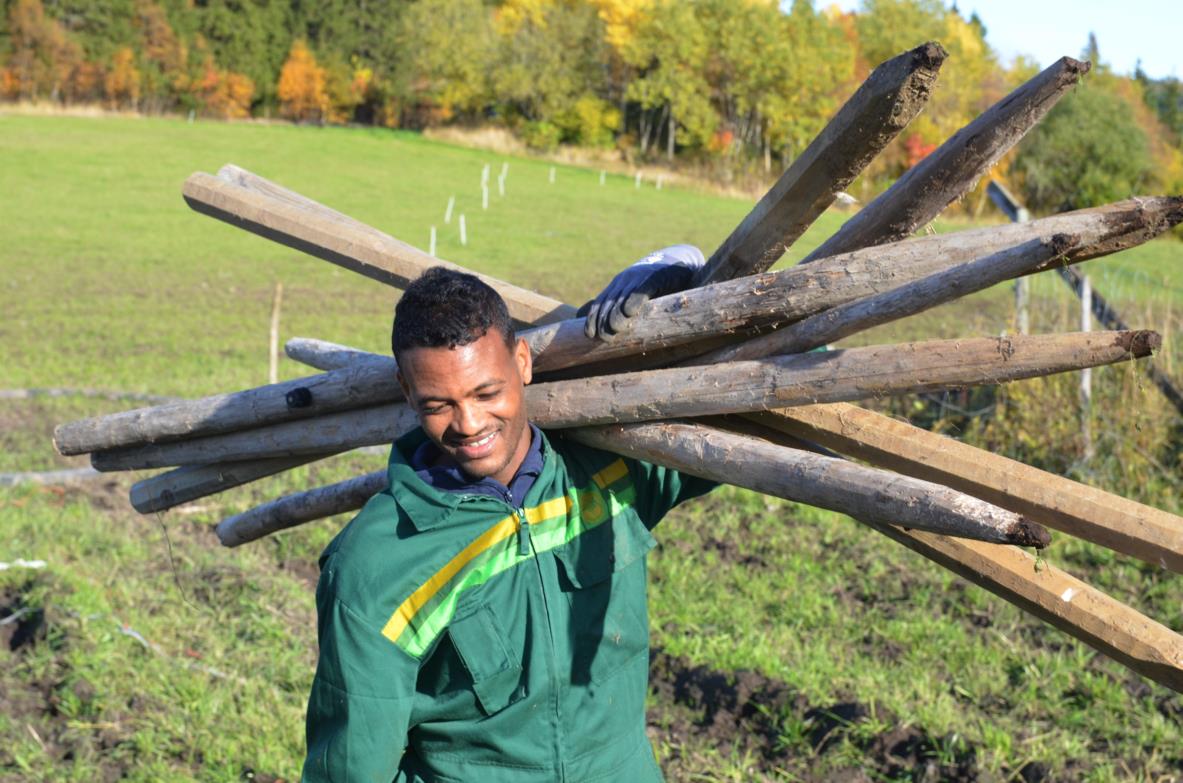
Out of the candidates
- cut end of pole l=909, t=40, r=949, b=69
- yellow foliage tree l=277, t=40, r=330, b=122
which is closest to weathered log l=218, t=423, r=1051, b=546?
cut end of pole l=909, t=40, r=949, b=69

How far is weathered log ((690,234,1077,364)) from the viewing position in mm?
1633

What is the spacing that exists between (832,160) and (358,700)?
1.23 meters

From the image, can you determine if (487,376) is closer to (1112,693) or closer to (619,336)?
(619,336)

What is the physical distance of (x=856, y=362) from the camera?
6.31 feet

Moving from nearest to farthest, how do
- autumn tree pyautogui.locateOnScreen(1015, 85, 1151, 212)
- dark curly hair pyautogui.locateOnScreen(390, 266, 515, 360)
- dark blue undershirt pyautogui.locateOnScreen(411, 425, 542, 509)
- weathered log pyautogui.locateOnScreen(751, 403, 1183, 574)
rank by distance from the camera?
1. weathered log pyautogui.locateOnScreen(751, 403, 1183, 574)
2. dark curly hair pyautogui.locateOnScreen(390, 266, 515, 360)
3. dark blue undershirt pyautogui.locateOnScreen(411, 425, 542, 509)
4. autumn tree pyautogui.locateOnScreen(1015, 85, 1151, 212)

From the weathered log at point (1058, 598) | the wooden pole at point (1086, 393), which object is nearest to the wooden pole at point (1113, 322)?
the wooden pole at point (1086, 393)

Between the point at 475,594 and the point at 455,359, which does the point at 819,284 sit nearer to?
the point at 455,359

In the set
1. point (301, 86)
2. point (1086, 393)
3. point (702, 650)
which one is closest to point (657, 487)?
point (702, 650)

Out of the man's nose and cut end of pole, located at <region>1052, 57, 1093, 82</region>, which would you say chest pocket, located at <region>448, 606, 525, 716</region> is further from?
cut end of pole, located at <region>1052, 57, 1093, 82</region>

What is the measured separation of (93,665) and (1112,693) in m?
4.37

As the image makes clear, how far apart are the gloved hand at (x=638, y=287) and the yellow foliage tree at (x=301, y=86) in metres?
64.8

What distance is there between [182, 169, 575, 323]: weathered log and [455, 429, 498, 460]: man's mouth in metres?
0.50

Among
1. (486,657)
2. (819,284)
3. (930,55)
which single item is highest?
(930,55)

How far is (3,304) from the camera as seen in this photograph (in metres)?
15.9
